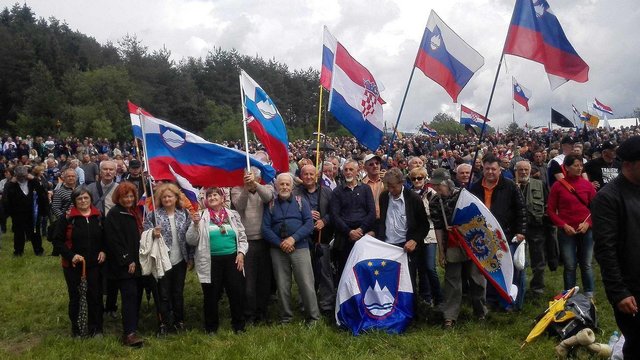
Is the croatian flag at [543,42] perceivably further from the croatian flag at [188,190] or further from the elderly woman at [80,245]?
the elderly woman at [80,245]

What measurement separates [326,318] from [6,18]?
260 feet

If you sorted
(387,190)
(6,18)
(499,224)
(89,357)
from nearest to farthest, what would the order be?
(89,357) < (499,224) < (387,190) < (6,18)

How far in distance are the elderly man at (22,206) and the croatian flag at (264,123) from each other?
679cm

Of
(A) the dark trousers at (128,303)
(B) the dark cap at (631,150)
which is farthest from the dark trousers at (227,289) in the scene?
(B) the dark cap at (631,150)

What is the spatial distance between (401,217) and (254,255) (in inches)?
77.3

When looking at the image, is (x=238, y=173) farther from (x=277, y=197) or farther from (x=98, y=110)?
(x=98, y=110)

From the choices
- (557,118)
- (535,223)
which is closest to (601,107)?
(557,118)

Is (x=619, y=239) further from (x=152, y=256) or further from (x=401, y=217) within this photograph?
(x=152, y=256)

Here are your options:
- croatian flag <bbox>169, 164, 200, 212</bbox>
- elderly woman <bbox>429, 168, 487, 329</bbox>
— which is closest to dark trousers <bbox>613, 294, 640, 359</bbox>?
elderly woman <bbox>429, 168, 487, 329</bbox>

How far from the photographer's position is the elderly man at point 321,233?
716cm

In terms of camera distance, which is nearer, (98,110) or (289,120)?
(98,110)

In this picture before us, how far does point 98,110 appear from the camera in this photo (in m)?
47.9

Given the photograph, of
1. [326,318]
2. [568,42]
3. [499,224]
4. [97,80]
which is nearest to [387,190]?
[499,224]

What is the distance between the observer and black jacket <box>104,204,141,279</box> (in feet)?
20.3
